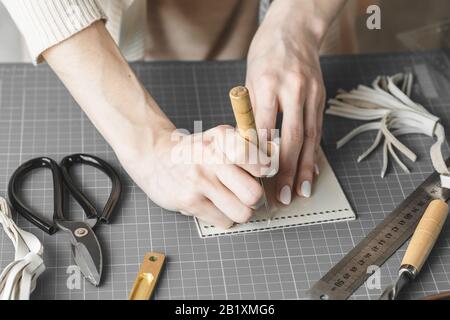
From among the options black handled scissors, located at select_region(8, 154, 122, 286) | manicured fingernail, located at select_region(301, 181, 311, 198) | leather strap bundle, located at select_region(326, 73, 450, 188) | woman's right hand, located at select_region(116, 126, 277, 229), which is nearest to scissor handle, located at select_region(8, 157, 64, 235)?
black handled scissors, located at select_region(8, 154, 122, 286)

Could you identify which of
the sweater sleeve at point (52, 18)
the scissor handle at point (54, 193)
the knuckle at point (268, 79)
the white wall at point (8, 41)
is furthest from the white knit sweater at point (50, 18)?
the white wall at point (8, 41)

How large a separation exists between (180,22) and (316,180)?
→ 0.52 m

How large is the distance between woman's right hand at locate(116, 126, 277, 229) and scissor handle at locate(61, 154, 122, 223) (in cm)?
4

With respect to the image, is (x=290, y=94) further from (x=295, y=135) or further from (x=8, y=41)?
(x=8, y=41)

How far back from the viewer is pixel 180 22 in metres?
1.55

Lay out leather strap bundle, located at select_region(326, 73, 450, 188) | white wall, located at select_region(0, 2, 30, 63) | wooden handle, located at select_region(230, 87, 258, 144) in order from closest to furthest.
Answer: wooden handle, located at select_region(230, 87, 258, 144)
leather strap bundle, located at select_region(326, 73, 450, 188)
white wall, located at select_region(0, 2, 30, 63)

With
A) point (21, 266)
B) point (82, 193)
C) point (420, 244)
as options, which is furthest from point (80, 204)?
point (420, 244)

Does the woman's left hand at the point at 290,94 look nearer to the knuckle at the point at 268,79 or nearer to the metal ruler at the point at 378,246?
the knuckle at the point at 268,79

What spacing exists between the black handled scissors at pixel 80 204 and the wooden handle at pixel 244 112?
0.26m

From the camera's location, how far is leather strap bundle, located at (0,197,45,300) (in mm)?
989

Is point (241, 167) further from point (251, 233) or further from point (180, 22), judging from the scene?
point (180, 22)

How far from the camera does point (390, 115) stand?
1.31 meters

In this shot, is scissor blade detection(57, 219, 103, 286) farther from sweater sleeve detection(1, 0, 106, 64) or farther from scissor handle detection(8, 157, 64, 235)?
sweater sleeve detection(1, 0, 106, 64)

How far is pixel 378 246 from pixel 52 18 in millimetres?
576
